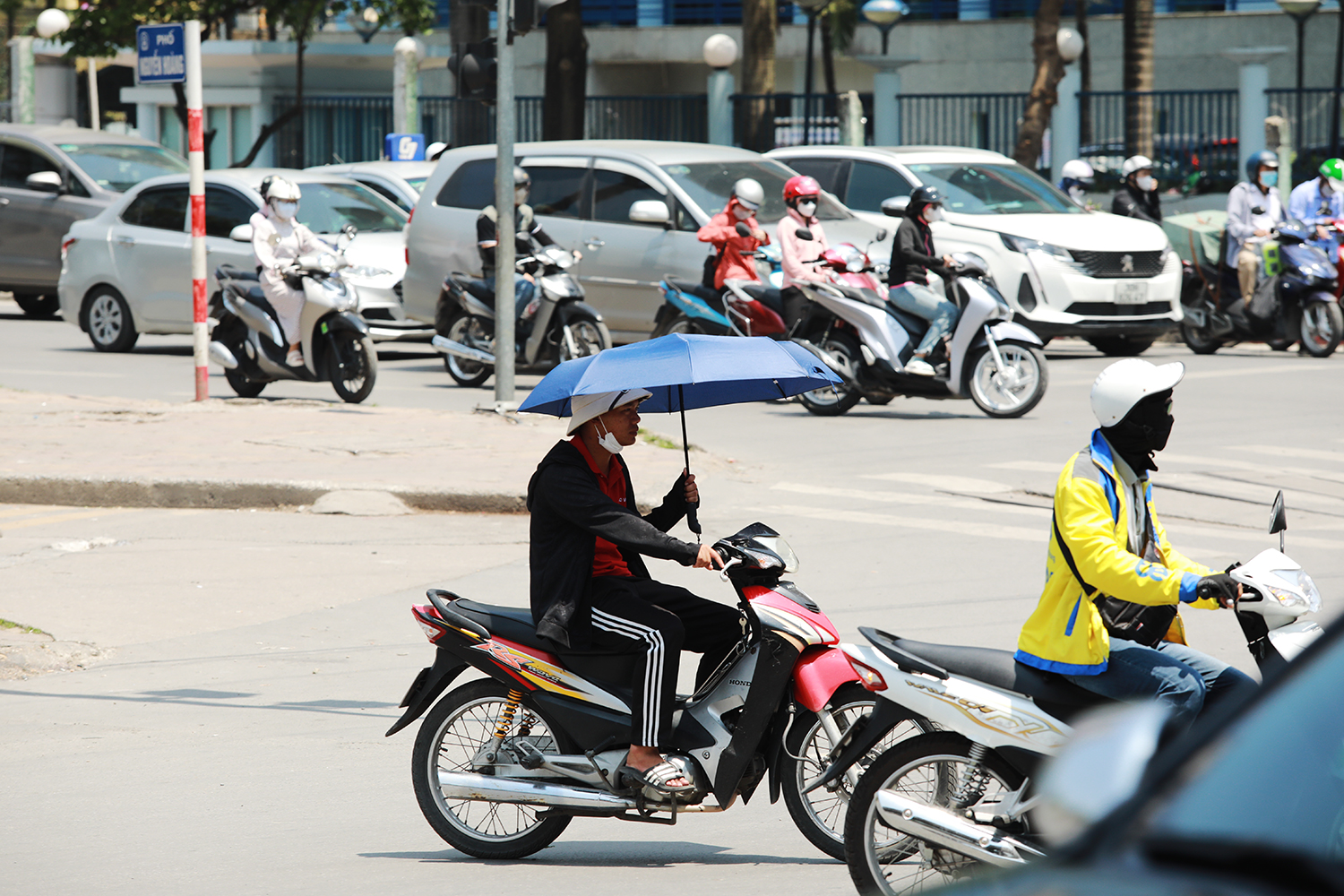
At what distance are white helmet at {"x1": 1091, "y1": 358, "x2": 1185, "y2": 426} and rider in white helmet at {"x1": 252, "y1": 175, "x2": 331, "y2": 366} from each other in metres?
10.1

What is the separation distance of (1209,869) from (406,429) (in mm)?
10440

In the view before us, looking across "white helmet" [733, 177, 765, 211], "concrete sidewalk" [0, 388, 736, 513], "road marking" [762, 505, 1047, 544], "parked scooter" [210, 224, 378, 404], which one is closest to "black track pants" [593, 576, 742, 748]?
"road marking" [762, 505, 1047, 544]

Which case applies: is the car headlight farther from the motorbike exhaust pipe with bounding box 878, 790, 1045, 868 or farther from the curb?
the motorbike exhaust pipe with bounding box 878, 790, 1045, 868

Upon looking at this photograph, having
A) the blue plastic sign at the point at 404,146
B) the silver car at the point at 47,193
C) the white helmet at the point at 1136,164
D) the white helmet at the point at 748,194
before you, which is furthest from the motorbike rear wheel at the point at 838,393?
the blue plastic sign at the point at 404,146

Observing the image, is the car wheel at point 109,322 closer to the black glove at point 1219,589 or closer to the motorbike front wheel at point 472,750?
the motorbike front wheel at point 472,750

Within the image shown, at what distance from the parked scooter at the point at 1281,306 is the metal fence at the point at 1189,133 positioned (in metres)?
5.45

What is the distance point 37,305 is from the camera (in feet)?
75.8

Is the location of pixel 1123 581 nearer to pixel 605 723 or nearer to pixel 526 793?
pixel 605 723

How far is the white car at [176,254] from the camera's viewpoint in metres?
17.5

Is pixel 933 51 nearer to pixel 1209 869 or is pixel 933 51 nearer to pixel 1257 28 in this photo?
pixel 1257 28

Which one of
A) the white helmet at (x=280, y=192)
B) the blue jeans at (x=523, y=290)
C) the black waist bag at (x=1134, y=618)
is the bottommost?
the black waist bag at (x=1134, y=618)

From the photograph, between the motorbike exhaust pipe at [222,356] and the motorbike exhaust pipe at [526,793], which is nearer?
the motorbike exhaust pipe at [526,793]

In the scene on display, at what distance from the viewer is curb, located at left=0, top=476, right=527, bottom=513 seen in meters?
10.1

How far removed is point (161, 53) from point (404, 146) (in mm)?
11748
